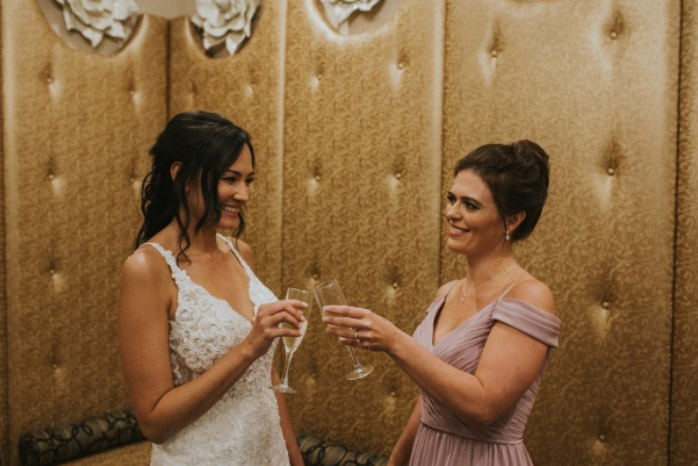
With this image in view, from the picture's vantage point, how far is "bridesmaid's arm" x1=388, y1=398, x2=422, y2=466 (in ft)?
6.35

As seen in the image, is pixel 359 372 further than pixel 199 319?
No

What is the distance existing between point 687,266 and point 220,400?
1439 mm

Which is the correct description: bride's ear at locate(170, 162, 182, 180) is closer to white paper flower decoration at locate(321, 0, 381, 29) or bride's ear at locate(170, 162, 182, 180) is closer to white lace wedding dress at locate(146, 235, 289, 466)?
white lace wedding dress at locate(146, 235, 289, 466)

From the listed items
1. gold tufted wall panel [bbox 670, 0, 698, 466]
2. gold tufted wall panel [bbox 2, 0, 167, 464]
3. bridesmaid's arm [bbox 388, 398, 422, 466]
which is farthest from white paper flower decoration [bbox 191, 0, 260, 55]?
bridesmaid's arm [bbox 388, 398, 422, 466]

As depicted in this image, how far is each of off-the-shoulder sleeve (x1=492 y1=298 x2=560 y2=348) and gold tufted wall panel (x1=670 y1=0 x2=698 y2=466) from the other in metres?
0.65

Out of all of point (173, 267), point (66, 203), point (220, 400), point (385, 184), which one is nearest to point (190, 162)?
point (173, 267)

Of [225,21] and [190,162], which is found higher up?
[225,21]

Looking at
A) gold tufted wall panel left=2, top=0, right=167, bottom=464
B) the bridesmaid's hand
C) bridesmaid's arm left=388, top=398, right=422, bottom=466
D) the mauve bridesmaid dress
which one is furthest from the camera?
gold tufted wall panel left=2, top=0, right=167, bottom=464

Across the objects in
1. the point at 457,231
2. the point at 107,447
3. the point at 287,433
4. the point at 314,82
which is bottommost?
the point at 107,447

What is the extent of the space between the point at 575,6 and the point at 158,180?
146cm

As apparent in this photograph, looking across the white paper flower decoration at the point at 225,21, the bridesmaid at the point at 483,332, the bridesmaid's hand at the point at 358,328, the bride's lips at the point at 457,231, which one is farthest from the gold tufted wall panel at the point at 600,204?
the white paper flower decoration at the point at 225,21

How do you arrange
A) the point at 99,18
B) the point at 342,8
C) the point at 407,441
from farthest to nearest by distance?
the point at 99,18, the point at 342,8, the point at 407,441

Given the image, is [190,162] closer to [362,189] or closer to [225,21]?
[362,189]

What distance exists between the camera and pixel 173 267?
5.72 ft
